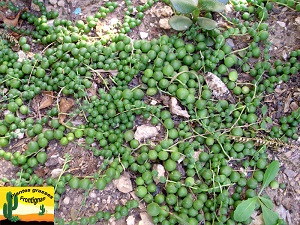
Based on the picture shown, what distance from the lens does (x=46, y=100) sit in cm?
324

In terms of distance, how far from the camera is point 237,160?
3.01 metres

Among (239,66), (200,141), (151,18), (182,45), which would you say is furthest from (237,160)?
Result: (151,18)

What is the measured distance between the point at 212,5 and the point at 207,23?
0.16m

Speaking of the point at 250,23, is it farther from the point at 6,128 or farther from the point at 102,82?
the point at 6,128

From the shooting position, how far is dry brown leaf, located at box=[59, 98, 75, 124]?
10.3 ft

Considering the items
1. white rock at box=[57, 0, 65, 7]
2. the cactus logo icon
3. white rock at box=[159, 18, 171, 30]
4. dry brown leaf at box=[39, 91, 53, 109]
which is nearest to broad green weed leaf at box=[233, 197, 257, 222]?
the cactus logo icon

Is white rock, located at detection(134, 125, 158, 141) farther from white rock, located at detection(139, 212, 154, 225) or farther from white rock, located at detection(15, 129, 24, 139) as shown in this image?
white rock, located at detection(15, 129, 24, 139)

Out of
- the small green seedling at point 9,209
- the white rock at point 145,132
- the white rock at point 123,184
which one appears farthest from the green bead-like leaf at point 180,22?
the small green seedling at point 9,209

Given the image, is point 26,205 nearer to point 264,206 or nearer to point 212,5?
point 264,206

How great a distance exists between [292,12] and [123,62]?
175 cm

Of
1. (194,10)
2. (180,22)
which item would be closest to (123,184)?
(180,22)

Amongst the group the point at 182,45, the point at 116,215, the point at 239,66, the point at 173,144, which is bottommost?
the point at 116,215

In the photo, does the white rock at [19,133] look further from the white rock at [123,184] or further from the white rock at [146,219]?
the white rock at [146,219]

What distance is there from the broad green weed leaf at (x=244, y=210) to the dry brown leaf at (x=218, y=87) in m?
0.94
